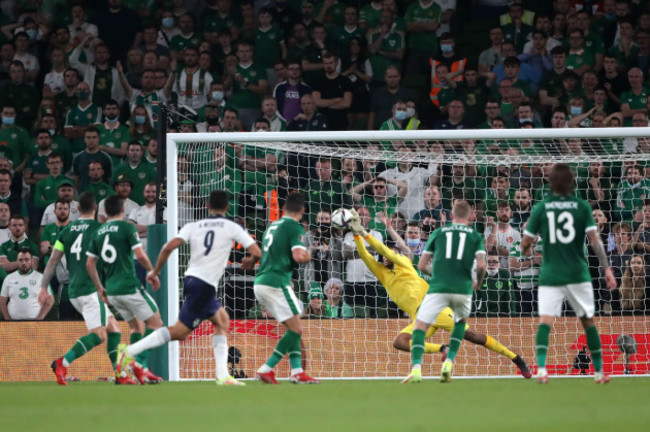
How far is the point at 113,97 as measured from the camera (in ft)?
59.9

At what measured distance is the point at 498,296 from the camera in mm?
13406

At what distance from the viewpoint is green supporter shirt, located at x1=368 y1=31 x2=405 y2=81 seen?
17.6 metres

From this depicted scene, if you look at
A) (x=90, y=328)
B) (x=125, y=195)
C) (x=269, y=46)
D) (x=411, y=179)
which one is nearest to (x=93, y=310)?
(x=90, y=328)

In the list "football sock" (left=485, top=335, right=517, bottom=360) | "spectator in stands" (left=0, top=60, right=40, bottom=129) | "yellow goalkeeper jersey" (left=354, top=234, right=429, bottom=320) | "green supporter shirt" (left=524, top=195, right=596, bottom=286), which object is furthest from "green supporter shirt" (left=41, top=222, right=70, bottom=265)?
"green supporter shirt" (left=524, top=195, right=596, bottom=286)

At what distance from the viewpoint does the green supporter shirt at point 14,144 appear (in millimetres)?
17469

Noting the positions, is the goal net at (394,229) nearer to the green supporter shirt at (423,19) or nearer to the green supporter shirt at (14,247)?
the green supporter shirt at (14,247)

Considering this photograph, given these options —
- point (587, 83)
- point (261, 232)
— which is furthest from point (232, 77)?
point (587, 83)

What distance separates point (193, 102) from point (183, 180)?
4.57m

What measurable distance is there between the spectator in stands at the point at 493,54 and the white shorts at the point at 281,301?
7942 mm

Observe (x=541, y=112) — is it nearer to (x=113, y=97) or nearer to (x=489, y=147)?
(x=489, y=147)

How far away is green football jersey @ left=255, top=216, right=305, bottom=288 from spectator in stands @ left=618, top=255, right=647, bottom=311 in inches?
180

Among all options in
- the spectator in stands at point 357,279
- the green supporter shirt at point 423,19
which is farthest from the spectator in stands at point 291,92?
the spectator in stands at point 357,279

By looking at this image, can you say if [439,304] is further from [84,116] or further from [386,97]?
[84,116]

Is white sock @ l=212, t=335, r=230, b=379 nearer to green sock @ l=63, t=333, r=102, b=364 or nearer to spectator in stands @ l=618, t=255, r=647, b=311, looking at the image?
A: green sock @ l=63, t=333, r=102, b=364
